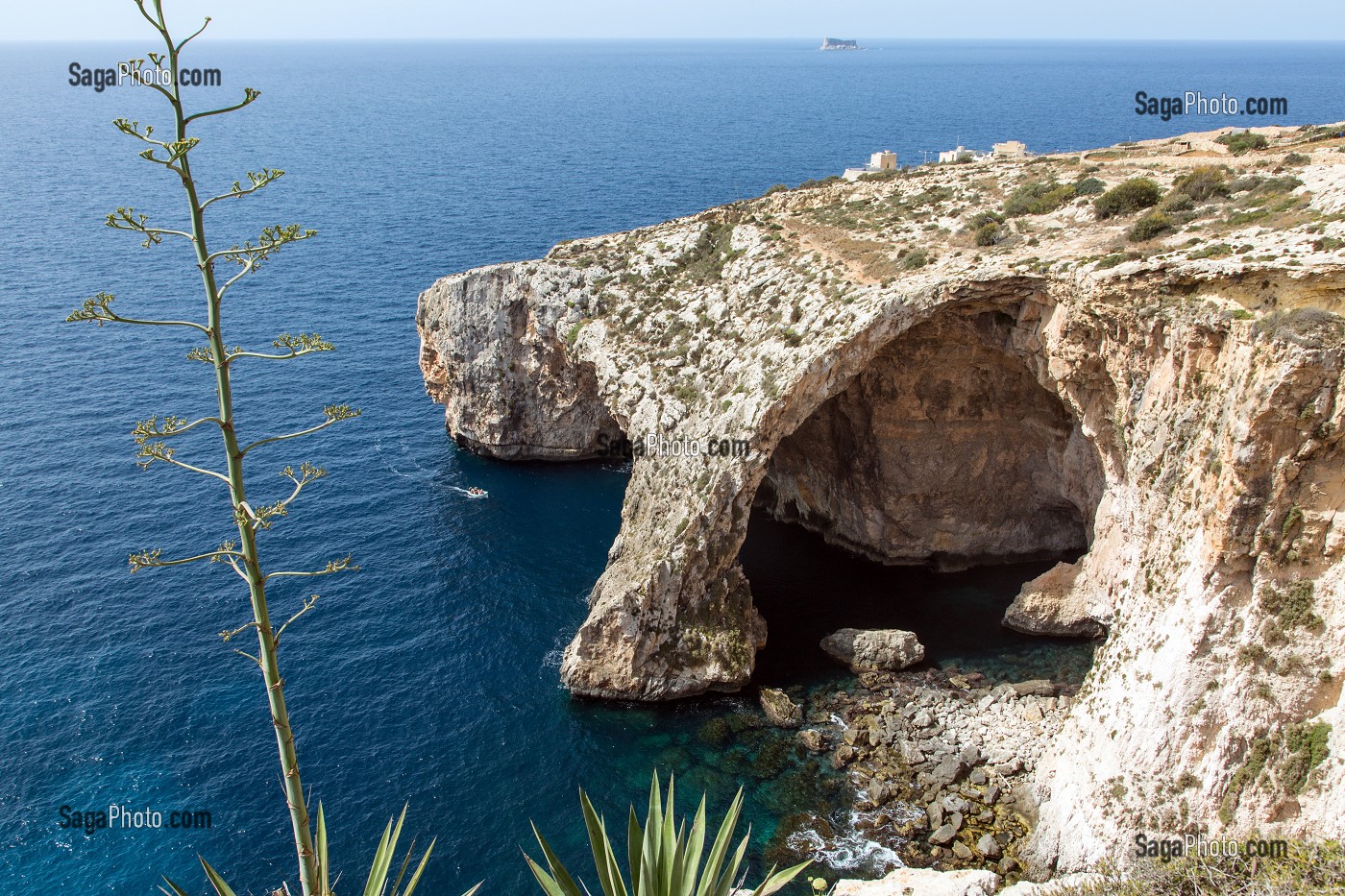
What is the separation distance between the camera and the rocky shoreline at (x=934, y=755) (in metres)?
36.0

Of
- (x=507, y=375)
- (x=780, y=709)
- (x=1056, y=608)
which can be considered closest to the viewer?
(x=780, y=709)

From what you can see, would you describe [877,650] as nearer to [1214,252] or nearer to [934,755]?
[934,755]

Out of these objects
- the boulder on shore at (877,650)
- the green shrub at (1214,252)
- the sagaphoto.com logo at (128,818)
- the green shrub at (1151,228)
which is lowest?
the sagaphoto.com logo at (128,818)

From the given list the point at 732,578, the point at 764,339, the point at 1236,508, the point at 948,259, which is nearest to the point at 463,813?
the point at 732,578

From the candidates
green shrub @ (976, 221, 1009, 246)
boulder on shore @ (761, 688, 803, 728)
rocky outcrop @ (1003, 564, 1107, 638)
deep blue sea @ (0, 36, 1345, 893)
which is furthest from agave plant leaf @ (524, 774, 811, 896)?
green shrub @ (976, 221, 1009, 246)

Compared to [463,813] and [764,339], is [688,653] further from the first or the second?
[764,339]

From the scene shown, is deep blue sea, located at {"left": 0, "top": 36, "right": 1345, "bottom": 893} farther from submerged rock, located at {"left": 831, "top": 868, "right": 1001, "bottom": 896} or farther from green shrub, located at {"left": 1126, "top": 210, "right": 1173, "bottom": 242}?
green shrub, located at {"left": 1126, "top": 210, "right": 1173, "bottom": 242}

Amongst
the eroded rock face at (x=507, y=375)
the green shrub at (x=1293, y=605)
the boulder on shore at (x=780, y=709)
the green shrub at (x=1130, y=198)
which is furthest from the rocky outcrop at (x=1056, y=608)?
the eroded rock face at (x=507, y=375)

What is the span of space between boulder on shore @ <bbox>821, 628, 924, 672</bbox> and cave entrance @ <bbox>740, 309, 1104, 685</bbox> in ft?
3.34

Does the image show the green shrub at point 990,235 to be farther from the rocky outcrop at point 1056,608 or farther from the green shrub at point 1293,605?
the green shrub at point 1293,605

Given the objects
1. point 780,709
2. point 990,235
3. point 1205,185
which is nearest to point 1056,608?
point 780,709

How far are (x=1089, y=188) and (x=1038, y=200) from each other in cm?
247

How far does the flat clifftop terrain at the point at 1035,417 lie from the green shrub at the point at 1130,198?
0.75ft

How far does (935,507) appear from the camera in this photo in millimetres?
54250
